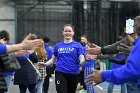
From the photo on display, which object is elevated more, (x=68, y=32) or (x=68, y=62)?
(x=68, y=32)

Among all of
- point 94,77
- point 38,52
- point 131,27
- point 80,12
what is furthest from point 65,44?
point 80,12

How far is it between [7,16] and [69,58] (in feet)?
74.1

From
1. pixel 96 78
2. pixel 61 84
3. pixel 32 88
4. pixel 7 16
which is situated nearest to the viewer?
pixel 96 78

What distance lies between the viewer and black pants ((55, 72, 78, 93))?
29.4 feet

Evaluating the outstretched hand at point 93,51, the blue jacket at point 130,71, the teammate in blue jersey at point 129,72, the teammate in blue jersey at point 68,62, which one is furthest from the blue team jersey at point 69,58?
the blue jacket at point 130,71

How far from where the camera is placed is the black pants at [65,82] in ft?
29.4

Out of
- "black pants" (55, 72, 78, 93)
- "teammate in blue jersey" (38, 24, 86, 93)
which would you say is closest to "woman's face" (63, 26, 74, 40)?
"teammate in blue jersey" (38, 24, 86, 93)

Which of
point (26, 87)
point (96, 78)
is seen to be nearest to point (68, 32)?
point (26, 87)

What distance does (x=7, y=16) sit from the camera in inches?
1231

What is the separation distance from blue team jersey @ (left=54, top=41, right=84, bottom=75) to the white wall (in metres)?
21.9

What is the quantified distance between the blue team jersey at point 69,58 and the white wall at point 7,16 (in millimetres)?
21867

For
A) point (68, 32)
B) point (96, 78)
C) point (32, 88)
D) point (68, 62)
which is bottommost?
point (32, 88)

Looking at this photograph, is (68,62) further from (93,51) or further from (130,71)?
(130,71)

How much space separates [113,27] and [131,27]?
25.3m
